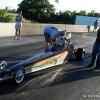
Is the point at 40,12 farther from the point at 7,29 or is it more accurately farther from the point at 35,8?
the point at 7,29

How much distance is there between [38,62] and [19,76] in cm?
91

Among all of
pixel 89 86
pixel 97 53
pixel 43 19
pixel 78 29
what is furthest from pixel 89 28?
pixel 43 19

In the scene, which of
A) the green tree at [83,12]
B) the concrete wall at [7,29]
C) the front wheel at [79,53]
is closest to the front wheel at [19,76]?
the front wheel at [79,53]

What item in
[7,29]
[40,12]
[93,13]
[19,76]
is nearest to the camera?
[19,76]

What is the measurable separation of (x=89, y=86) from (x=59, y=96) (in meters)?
1.30

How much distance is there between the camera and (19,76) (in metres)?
5.99

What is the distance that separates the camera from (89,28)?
3231cm

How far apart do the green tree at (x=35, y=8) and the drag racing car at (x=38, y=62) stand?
73.6 metres

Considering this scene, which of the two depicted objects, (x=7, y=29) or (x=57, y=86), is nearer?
(x=57, y=86)

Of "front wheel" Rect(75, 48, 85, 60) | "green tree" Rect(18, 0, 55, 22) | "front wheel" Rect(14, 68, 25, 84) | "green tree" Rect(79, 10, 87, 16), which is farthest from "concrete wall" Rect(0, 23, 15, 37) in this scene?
"green tree" Rect(18, 0, 55, 22)

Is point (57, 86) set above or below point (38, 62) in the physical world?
below

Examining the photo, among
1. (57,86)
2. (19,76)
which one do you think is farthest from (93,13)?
(19,76)

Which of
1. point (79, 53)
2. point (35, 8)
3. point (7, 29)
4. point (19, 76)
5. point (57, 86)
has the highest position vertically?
point (35, 8)

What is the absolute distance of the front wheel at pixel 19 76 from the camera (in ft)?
19.1
